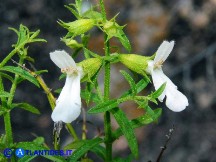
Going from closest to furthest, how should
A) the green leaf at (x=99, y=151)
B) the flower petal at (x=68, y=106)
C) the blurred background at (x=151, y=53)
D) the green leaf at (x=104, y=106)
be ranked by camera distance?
1. the flower petal at (x=68, y=106)
2. the green leaf at (x=104, y=106)
3. the green leaf at (x=99, y=151)
4. the blurred background at (x=151, y=53)

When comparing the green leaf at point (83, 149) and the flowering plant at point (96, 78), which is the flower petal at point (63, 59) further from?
the green leaf at point (83, 149)

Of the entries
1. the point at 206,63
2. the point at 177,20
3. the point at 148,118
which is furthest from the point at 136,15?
the point at 148,118

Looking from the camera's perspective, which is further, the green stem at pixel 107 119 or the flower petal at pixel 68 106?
the green stem at pixel 107 119

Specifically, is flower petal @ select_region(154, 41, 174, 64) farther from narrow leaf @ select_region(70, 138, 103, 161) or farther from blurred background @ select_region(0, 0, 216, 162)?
blurred background @ select_region(0, 0, 216, 162)

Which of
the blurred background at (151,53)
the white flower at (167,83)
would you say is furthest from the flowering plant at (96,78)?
the blurred background at (151,53)

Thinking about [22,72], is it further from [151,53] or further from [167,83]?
[151,53]

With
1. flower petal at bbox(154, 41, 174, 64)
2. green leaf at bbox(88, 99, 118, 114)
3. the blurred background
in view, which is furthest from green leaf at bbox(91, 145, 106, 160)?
the blurred background

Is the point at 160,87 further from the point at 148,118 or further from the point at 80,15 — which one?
the point at 80,15
